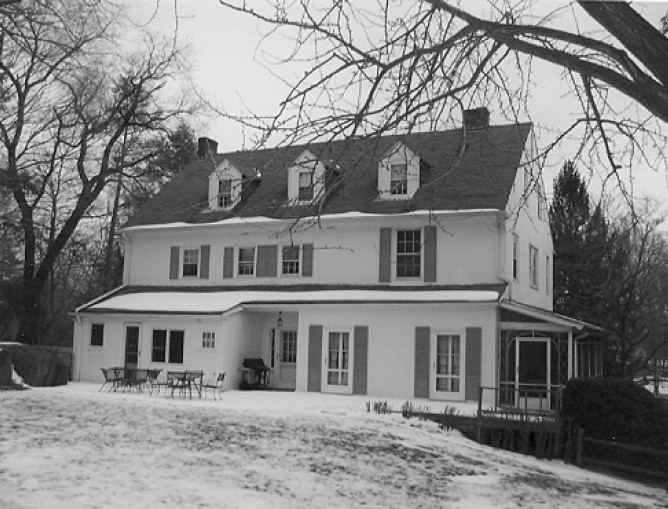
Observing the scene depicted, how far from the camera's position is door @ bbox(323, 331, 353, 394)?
2202 cm

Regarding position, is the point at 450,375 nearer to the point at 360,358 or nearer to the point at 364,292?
the point at 360,358

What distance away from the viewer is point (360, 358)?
21.8 metres

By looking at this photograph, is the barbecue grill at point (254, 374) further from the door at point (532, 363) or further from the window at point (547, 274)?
the window at point (547, 274)

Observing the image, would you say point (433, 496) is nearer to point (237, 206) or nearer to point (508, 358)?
point (508, 358)

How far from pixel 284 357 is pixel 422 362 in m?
5.24

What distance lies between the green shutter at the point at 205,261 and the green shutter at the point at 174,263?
1037 millimetres

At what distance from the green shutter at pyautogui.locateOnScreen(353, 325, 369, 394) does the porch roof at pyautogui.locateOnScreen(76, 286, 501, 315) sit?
932mm

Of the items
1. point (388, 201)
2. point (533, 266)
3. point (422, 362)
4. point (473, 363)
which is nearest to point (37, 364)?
point (422, 362)


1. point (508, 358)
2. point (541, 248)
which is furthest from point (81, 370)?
point (541, 248)

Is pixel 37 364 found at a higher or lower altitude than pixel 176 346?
lower

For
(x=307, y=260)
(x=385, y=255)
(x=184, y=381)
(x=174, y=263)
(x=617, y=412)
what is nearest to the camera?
(x=617, y=412)

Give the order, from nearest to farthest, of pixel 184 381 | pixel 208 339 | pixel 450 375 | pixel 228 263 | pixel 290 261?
1. pixel 184 381
2. pixel 450 375
3. pixel 208 339
4. pixel 290 261
5. pixel 228 263

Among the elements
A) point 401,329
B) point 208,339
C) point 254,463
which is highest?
point 401,329

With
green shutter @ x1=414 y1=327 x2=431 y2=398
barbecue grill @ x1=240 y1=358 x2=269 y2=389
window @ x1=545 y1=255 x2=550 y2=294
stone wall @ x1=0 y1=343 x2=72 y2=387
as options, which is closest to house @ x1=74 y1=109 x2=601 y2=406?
green shutter @ x1=414 y1=327 x2=431 y2=398
